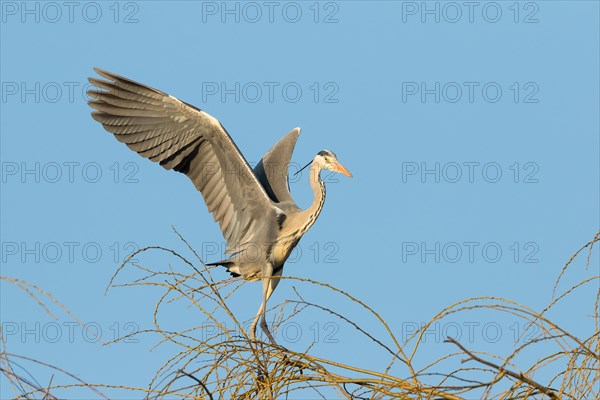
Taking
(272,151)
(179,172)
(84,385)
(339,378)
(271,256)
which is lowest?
(84,385)

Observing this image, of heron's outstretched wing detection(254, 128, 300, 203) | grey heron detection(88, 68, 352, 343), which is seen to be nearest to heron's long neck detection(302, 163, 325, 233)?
grey heron detection(88, 68, 352, 343)

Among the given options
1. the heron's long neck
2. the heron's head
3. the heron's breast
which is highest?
the heron's head

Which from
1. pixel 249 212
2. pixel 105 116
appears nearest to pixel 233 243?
pixel 249 212

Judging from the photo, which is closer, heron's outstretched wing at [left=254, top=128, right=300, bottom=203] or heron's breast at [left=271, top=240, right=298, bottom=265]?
heron's breast at [left=271, top=240, right=298, bottom=265]

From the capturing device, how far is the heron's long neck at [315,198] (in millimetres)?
6566

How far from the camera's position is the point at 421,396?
2838mm

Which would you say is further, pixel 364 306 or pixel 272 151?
pixel 272 151

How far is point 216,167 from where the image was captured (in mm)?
6504

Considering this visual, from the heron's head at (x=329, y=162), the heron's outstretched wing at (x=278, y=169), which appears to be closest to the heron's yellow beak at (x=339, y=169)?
the heron's head at (x=329, y=162)

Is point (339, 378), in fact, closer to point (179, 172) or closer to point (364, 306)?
point (364, 306)

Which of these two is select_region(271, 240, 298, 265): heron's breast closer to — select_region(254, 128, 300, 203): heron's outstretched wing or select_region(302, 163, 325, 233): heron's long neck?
select_region(302, 163, 325, 233): heron's long neck

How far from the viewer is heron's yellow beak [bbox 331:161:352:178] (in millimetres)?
6789

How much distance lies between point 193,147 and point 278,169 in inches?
39.4

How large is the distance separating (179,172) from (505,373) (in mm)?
4373
